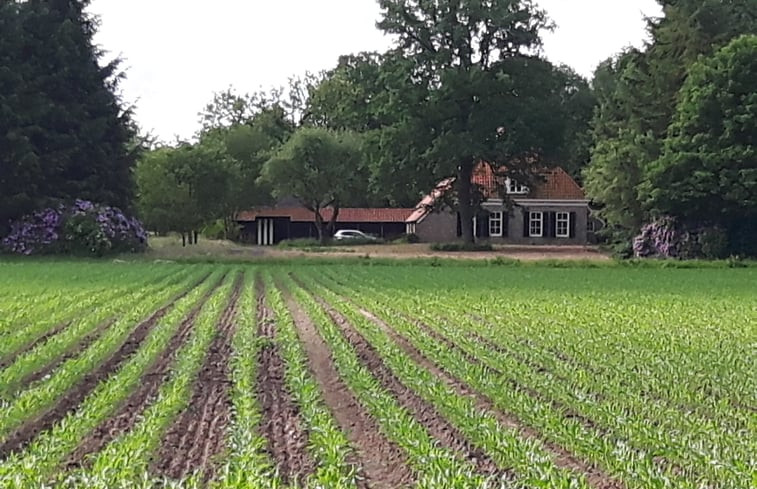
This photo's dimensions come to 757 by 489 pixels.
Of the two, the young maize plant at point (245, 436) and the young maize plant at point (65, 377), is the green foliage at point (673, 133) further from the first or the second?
the young maize plant at point (245, 436)

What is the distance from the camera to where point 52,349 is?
532 inches

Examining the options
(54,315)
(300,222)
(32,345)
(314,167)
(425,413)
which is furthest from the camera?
(300,222)

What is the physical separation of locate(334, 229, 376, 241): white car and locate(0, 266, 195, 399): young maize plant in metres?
52.2

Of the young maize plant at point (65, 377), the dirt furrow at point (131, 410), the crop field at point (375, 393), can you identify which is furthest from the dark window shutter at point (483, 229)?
the dirt furrow at point (131, 410)

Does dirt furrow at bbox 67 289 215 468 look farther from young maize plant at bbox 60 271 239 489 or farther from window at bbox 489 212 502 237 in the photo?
window at bbox 489 212 502 237

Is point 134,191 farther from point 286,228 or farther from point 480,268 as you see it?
point 286,228

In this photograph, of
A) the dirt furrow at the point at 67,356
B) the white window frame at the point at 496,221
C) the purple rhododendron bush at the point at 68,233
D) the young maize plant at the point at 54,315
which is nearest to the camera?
the dirt furrow at the point at 67,356

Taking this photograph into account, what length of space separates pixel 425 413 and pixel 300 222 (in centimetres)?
7057

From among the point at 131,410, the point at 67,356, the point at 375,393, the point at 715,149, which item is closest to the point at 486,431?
the point at 375,393

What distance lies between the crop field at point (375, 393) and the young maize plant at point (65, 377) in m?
0.04

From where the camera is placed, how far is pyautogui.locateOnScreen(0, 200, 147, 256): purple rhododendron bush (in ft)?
142

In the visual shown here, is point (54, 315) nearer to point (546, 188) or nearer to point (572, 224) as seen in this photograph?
point (546, 188)

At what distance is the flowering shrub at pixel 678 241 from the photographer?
44638 millimetres

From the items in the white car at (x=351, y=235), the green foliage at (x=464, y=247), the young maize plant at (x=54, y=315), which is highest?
the white car at (x=351, y=235)
